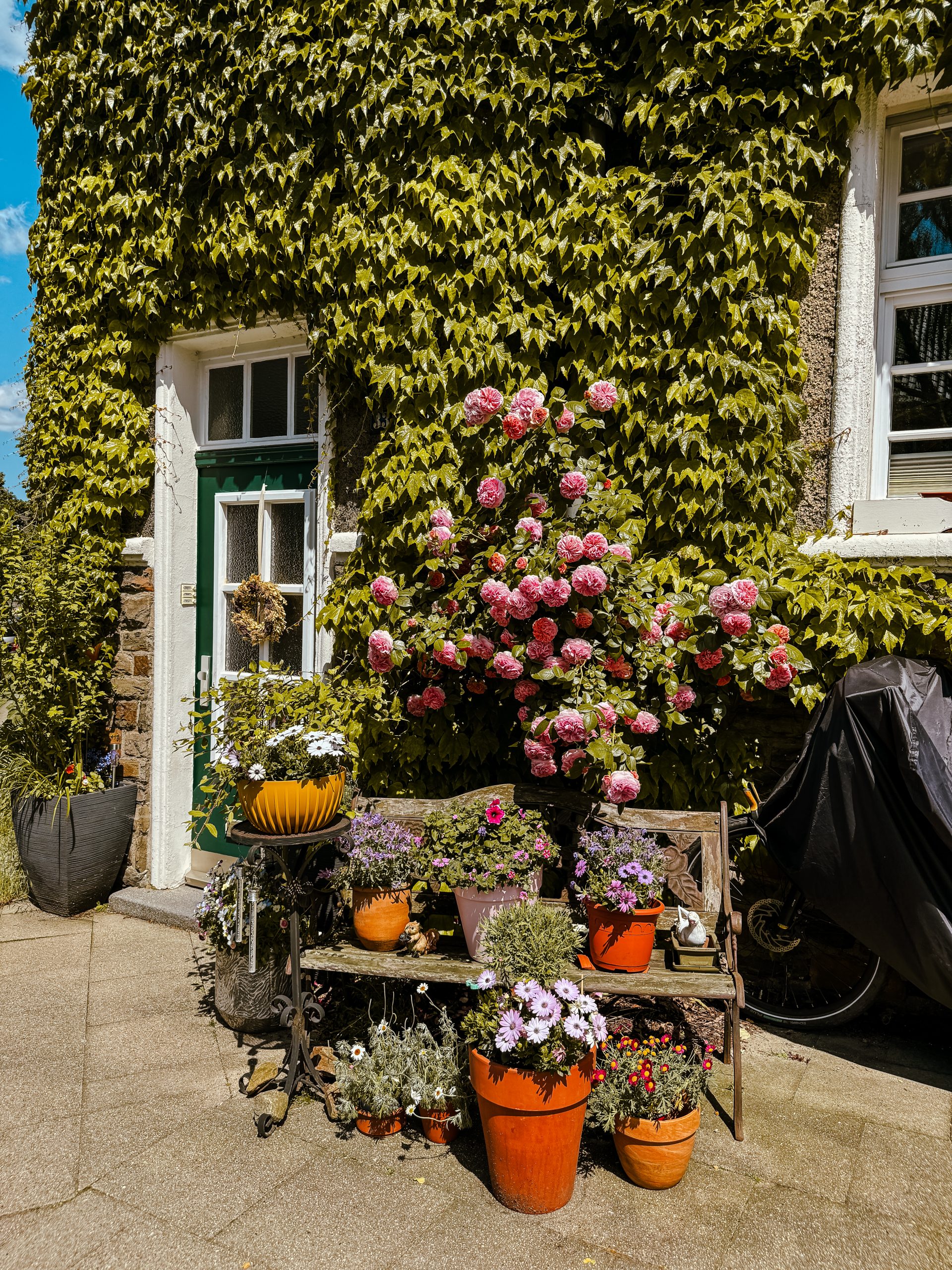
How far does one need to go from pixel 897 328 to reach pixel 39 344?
17.2 ft

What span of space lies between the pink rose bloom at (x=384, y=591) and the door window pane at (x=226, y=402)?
2.07 metres

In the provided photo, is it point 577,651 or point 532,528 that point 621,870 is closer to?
point 577,651

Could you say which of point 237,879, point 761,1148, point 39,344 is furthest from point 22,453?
point 761,1148

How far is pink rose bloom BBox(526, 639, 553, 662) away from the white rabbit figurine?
43.0 inches

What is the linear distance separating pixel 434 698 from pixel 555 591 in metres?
0.89

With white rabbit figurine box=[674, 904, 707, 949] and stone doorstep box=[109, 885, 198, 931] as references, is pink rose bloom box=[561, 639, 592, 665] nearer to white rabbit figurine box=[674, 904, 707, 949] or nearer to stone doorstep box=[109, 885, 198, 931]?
white rabbit figurine box=[674, 904, 707, 949]

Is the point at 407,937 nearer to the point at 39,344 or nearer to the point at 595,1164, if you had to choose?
the point at 595,1164

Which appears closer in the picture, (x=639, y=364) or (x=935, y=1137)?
(x=935, y=1137)

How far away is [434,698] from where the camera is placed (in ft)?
13.0

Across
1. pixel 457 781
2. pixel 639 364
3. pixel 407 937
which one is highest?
pixel 639 364

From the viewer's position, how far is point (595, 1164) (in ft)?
9.42

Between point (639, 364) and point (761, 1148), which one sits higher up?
point (639, 364)

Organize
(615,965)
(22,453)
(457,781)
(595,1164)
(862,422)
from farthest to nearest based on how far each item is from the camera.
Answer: (22,453) < (457,781) < (862,422) < (615,965) < (595,1164)

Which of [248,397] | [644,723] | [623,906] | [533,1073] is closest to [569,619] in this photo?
[644,723]
